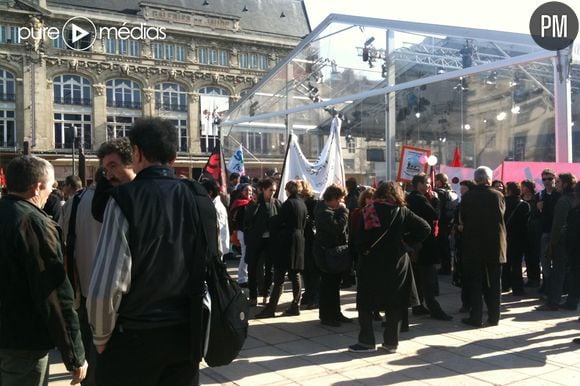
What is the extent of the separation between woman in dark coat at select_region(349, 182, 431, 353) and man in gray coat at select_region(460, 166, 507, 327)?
48.9 inches

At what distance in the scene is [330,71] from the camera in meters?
12.8

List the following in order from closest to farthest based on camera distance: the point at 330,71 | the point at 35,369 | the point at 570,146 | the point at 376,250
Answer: the point at 35,369 → the point at 376,250 → the point at 570,146 → the point at 330,71

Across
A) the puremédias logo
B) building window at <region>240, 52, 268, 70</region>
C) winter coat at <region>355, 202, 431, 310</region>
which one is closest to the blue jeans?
winter coat at <region>355, 202, 431, 310</region>

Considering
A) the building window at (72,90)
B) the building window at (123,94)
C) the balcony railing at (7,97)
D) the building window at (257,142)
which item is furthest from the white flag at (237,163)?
the balcony railing at (7,97)

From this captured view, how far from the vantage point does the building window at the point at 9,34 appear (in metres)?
42.5

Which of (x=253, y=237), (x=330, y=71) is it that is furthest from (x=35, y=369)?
(x=330, y=71)

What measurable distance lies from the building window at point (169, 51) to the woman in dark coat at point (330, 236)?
44207mm

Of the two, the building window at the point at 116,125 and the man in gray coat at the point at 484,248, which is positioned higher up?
the building window at the point at 116,125

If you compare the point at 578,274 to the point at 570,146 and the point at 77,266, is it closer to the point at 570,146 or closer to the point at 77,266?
the point at 570,146

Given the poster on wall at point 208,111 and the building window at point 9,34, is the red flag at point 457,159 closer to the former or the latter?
the poster on wall at point 208,111

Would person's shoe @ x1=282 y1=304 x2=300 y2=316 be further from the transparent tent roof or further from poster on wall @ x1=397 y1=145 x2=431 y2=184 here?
the transparent tent roof

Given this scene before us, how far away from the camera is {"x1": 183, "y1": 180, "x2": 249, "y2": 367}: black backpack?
2.37 meters

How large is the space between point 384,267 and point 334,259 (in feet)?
3.39

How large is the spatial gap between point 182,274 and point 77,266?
156 cm
